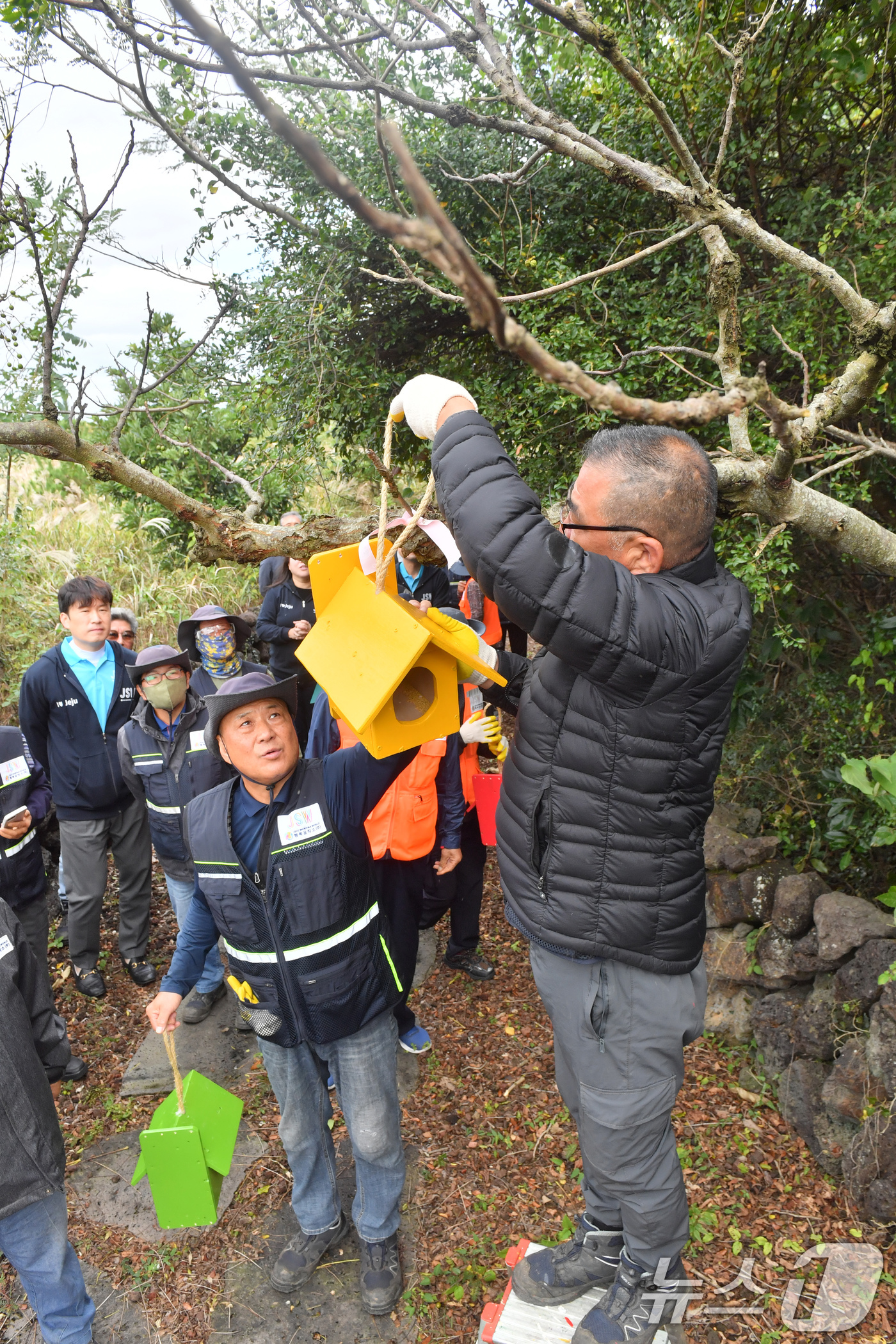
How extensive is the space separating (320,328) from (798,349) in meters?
2.54

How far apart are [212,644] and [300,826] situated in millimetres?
2133

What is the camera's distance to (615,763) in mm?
1704

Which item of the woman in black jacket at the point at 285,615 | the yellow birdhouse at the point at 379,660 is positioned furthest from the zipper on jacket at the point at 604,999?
the woman in black jacket at the point at 285,615

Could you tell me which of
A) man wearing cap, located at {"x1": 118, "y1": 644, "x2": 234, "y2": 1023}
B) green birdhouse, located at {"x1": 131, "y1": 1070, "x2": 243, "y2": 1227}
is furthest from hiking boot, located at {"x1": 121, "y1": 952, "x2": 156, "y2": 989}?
green birdhouse, located at {"x1": 131, "y1": 1070, "x2": 243, "y2": 1227}

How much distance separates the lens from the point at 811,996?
127 inches

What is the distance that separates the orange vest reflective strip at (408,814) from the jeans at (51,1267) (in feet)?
4.94

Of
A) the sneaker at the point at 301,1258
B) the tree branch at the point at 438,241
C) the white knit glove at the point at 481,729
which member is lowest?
the sneaker at the point at 301,1258

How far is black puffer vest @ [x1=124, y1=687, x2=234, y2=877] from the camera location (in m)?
3.74

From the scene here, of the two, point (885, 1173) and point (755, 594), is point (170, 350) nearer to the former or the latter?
point (755, 594)

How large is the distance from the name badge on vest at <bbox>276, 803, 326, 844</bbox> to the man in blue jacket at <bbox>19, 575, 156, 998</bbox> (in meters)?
2.26

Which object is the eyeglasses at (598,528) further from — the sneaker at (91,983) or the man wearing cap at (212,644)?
the sneaker at (91,983)

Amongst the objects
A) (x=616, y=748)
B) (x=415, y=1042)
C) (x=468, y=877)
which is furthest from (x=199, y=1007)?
(x=616, y=748)

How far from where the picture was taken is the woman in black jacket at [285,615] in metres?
5.45

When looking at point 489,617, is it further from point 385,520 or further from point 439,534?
point 385,520
